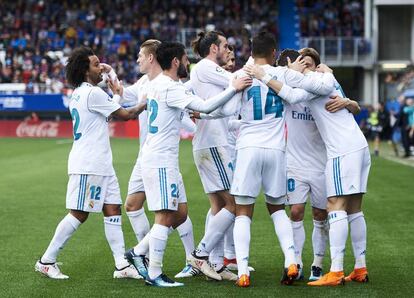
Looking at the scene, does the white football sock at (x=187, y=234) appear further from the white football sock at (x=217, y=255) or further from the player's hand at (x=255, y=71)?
the player's hand at (x=255, y=71)

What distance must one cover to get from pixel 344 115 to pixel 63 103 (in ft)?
115

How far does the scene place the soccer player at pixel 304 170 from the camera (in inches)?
Result: 370

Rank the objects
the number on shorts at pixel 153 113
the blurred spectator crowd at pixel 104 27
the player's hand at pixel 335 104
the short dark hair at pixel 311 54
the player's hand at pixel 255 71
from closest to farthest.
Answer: the player's hand at pixel 255 71 → the number on shorts at pixel 153 113 → the player's hand at pixel 335 104 → the short dark hair at pixel 311 54 → the blurred spectator crowd at pixel 104 27

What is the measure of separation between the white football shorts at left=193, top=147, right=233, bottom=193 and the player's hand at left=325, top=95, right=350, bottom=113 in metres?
1.20

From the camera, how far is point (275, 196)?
8945 millimetres

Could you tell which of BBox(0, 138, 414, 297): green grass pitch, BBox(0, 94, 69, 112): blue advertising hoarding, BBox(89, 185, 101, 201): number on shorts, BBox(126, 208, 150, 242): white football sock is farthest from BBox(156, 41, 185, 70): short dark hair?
BBox(0, 94, 69, 112): blue advertising hoarding

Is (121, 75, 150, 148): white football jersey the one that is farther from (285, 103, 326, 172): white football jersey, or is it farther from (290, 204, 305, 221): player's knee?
(290, 204, 305, 221): player's knee

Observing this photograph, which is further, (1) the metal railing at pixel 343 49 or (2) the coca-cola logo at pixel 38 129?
(1) the metal railing at pixel 343 49

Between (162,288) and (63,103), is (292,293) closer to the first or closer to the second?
(162,288)

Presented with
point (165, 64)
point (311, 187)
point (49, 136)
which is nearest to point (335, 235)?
point (311, 187)

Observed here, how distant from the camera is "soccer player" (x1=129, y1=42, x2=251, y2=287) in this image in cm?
890

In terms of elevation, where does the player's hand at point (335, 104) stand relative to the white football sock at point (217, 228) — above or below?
above

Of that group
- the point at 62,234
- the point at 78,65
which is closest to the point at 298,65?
the point at 78,65

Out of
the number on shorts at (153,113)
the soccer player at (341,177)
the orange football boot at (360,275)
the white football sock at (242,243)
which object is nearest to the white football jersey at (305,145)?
the soccer player at (341,177)
